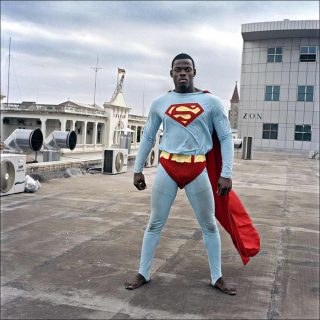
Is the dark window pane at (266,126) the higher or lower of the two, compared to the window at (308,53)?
lower

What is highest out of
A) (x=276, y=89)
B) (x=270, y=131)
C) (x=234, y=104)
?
(x=234, y=104)

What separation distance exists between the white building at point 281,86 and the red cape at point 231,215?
38617 millimetres

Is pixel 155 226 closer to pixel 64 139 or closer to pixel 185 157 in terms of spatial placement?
pixel 185 157

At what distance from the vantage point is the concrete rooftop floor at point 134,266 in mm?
3580

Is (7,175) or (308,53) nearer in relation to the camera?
(7,175)

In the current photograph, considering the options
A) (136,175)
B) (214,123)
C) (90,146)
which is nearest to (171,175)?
(136,175)

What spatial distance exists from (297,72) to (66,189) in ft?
112

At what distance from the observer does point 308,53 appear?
3984 cm

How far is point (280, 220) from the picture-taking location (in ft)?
25.6

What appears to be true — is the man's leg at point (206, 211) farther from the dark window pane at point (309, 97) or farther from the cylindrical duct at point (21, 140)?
the dark window pane at point (309, 97)

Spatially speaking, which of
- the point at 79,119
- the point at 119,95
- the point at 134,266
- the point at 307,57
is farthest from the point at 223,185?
the point at 119,95

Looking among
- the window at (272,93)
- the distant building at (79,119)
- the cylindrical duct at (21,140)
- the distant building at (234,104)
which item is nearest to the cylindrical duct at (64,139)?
the cylindrical duct at (21,140)

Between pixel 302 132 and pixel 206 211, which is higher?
pixel 302 132

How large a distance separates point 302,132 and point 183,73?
39.6 metres
